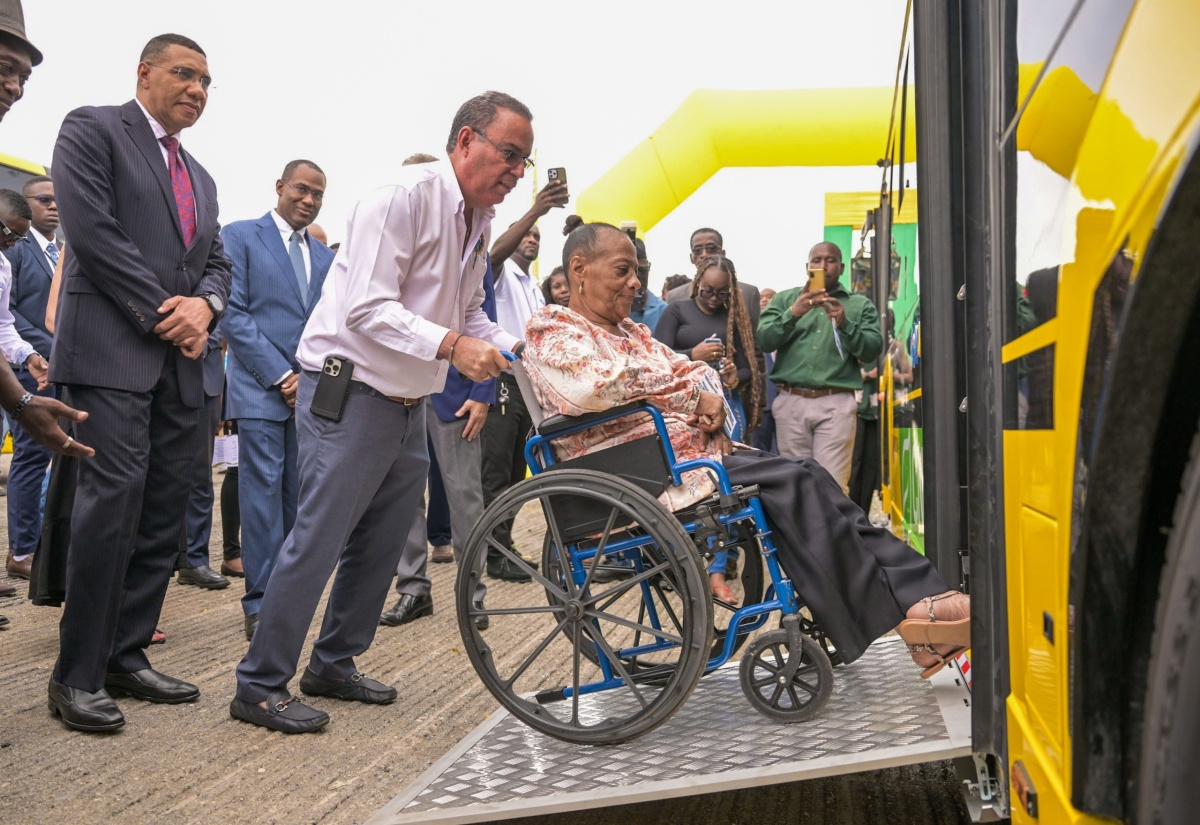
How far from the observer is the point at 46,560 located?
12.9ft

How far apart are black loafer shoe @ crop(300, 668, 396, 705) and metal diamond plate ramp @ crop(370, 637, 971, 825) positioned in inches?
28.4

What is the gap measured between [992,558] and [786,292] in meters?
4.31

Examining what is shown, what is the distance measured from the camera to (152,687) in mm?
3447

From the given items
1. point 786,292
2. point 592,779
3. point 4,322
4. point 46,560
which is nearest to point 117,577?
point 46,560

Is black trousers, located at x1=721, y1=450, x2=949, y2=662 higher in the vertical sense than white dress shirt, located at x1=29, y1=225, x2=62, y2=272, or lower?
lower

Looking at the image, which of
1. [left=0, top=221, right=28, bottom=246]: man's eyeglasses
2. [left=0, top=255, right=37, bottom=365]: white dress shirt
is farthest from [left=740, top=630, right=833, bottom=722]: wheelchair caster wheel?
[left=0, top=255, right=37, bottom=365]: white dress shirt

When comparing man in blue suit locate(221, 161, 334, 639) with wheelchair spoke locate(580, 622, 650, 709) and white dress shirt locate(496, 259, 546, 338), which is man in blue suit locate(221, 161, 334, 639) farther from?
wheelchair spoke locate(580, 622, 650, 709)

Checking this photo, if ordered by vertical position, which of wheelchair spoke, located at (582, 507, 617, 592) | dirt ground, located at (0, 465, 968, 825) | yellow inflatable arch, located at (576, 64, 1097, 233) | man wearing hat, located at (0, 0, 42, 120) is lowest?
dirt ground, located at (0, 465, 968, 825)

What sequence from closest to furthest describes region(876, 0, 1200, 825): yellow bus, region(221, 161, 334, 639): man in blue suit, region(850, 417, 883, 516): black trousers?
region(876, 0, 1200, 825): yellow bus
region(221, 161, 334, 639): man in blue suit
region(850, 417, 883, 516): black trousers

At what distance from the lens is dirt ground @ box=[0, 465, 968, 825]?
2.55 m

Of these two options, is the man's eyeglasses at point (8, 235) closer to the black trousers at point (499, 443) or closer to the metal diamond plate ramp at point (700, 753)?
the black trousers at point (499, 443)

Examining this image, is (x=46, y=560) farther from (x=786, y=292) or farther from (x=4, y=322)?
(x=786, y=292)

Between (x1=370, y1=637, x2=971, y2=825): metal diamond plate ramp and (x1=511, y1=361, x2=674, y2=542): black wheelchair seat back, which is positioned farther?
(x1=511, y1=361, x2=674, y2=542): black wheelchair seat back

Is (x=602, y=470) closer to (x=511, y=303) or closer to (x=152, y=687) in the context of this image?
(x=152, y=687)
